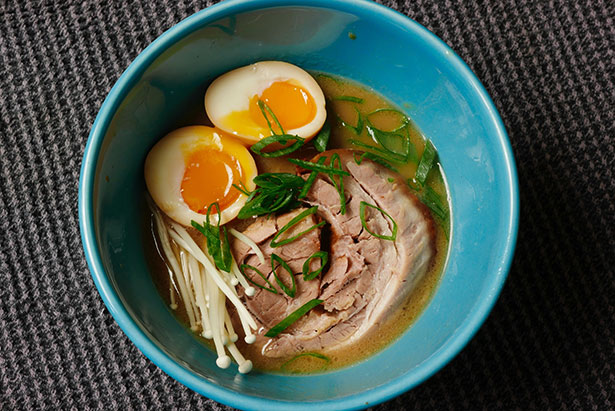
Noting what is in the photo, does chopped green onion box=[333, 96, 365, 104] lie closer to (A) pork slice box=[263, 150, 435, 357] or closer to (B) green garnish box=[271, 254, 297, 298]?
(A) pork slice box=[263, 150, 435, 357]

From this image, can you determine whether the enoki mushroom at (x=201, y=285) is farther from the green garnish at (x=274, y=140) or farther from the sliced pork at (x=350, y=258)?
the green garnish at (x=274, y=140)

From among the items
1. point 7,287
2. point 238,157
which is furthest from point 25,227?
point 238,157

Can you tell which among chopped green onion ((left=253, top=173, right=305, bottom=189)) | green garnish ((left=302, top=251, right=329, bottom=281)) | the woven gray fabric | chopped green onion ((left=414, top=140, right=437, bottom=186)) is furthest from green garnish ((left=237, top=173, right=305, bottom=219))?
the woven gray fabric

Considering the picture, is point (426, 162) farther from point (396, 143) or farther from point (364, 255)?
point (364, 255)

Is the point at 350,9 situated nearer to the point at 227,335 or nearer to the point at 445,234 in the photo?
the point at 445,234

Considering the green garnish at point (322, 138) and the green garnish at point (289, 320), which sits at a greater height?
the green garnish at point (322, 138)

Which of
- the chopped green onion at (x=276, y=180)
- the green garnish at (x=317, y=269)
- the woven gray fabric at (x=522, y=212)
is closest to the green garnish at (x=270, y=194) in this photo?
the chopped green onion at (x=276, y=180)

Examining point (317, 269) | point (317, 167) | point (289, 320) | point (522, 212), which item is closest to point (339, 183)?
point (317, 167)
